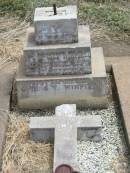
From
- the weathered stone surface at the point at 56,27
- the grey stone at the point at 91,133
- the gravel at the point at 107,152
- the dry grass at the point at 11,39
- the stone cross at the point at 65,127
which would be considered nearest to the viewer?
the gravel at the point at 107,152

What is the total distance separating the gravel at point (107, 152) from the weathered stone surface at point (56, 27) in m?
0.98

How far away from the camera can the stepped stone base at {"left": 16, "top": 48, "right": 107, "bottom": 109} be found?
5.62m

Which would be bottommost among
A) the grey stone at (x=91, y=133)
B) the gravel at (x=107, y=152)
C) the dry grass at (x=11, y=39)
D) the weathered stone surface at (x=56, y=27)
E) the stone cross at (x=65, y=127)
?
the dry grass at (x=11, y=39)

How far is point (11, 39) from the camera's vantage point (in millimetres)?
7426

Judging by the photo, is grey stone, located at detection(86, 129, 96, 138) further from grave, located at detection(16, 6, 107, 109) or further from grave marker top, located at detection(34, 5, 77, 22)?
grave marker top, located at detection(34, 5, 77, 22)

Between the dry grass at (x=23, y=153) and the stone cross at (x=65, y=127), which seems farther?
the stone cross at (x=65, y=127)

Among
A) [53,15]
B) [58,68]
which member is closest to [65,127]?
[58,68]

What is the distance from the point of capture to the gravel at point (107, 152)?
15.8ft

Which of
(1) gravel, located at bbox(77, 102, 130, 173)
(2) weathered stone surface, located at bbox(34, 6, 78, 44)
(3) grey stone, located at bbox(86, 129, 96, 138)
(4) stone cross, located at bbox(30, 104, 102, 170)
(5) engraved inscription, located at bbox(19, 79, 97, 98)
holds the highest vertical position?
(2) weathered stone surface, located at bbox(34, 6, 78, 44)

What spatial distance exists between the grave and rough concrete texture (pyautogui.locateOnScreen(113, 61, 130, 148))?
0.70 ft

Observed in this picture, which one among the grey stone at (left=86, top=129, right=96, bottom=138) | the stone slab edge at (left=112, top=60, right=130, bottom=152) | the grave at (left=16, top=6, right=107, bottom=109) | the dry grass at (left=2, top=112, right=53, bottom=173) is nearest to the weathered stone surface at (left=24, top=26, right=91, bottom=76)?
the grave at (left=16, top=6, right=107, bottom=109)

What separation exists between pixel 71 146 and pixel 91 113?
88 centimetres

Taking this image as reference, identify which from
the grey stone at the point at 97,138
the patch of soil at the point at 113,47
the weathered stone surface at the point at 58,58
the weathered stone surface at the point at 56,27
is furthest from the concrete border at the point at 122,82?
the weathered stone surface at the point at 56,27

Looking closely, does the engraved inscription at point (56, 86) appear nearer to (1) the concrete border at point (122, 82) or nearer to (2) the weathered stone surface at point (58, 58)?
(2) the weathered stone surface at point (58, 58)
